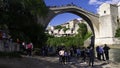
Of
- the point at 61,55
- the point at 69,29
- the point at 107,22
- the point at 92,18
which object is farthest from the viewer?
the point at 69,29

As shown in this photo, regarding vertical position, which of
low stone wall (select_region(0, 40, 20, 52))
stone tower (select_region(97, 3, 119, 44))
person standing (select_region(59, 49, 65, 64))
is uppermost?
stone tower (select_region(97, 3, 119, 44))

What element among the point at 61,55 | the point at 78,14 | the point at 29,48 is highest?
the point at 78,14

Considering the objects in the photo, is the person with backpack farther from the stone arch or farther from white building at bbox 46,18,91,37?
white building at bbox 46,18,91,37

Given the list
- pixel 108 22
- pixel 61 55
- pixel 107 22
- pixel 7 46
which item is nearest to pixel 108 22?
pixel 108 22

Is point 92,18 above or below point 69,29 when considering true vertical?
above

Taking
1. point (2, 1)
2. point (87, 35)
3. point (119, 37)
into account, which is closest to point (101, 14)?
point (119, 37)

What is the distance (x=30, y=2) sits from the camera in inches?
623

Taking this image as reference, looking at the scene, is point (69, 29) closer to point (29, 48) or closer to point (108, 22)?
point (108, 22)

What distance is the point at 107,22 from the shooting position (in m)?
60.6

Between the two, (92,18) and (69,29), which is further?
(69,29)

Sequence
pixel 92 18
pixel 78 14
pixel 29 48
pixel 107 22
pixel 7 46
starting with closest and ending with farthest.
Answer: pixel 7 46 → pixel 29 48 → pixel 78 14 → pixel 92 18 → pixel 107 22

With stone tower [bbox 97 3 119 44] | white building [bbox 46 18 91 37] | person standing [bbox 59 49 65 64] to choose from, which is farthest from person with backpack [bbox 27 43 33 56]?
white building [bbox 46 18 91 37]

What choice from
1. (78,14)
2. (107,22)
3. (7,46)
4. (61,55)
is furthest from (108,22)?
(7,46)

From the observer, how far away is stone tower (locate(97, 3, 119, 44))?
197 feet
